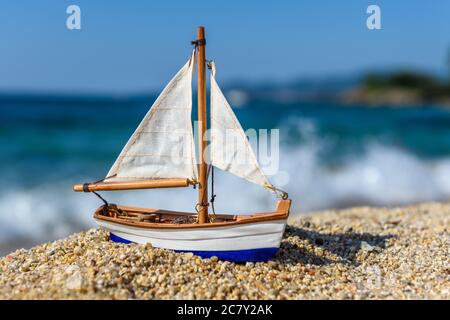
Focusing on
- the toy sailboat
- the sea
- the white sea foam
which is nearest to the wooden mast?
the toy sailboat

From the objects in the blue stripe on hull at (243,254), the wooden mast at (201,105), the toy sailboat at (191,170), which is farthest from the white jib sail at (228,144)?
the blue stripe on hull at (243,254)

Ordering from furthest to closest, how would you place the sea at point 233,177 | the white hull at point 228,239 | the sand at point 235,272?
the sea at point 233,177
the white hull at point 228,239
the sand at point 235,272

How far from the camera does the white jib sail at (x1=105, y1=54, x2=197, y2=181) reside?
28.6ft

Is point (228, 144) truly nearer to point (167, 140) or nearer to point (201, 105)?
point (201, 105)

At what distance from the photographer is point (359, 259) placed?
944cm

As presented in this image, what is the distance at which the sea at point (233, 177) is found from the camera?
623 inches

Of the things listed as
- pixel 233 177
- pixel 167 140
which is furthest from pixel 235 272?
pixel 233 177

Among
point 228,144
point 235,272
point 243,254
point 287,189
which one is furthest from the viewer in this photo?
point 287,189

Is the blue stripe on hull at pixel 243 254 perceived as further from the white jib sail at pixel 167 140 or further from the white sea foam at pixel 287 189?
the white sea foam at pixel 287 189

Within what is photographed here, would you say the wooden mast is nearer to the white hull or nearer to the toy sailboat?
the toy sailboat

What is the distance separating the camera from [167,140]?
29.0ft

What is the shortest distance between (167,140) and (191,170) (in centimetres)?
63
